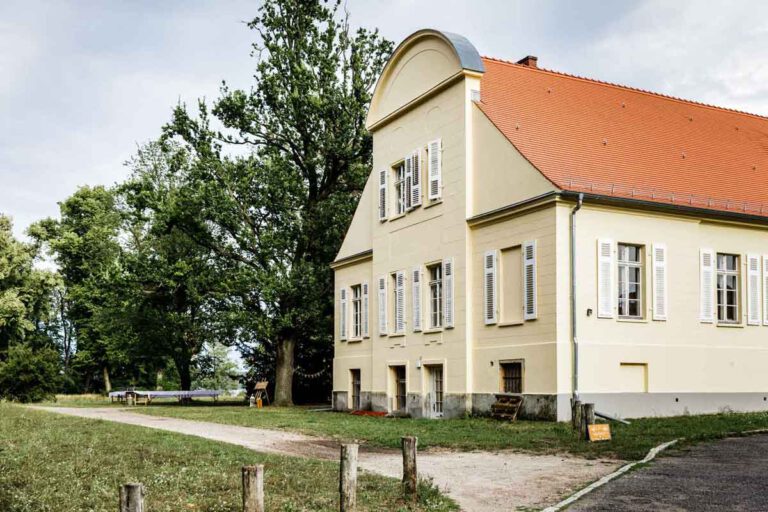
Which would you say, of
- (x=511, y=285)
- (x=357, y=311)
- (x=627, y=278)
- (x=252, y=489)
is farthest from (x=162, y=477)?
(x=357, y=311)

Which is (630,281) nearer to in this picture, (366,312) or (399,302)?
(399,302)

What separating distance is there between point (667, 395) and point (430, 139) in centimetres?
1017

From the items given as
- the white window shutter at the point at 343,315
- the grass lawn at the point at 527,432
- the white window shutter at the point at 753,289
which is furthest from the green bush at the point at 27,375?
the white window shutter at the point at 753,289

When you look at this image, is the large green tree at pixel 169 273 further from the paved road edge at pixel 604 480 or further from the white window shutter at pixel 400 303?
the paved road edge at pixel 604 480

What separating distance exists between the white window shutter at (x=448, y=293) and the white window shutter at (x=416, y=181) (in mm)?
2689

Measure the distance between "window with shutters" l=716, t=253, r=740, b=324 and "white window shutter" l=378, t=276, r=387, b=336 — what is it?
1039 cm

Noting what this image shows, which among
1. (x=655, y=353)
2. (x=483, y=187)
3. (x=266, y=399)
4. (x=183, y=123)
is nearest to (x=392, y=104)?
(x=483, y=187)

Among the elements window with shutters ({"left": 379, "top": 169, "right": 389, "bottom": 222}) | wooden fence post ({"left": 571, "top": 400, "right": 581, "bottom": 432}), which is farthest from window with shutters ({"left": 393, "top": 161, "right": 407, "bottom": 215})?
wooden fence post ({"left": 571, "top": 400, "right": 581, "bottom": 432})

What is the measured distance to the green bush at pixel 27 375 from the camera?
3862 cm

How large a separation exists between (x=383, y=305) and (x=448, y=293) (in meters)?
4.59

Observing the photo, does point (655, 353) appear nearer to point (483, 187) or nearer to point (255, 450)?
→ point (483, 187)

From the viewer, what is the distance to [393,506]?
1016cm

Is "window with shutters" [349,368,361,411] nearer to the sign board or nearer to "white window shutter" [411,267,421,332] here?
"white window shutter" [411,267,421,332]

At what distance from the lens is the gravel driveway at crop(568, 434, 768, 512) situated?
10.0 m
